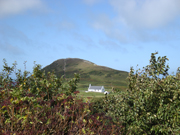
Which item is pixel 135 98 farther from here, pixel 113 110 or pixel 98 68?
pixel 98 68

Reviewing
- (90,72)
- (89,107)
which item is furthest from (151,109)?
(90,72)

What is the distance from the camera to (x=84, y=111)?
4.93m

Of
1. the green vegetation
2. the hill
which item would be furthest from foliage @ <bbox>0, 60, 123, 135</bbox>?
the hill

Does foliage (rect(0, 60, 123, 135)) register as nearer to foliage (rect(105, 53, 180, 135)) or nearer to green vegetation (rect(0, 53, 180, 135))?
green vegetation (rect(0, 53, 180, 135))

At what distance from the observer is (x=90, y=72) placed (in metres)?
42.7

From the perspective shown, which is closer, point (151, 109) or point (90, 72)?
point (151, 109)

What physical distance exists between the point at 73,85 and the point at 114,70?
38.1m

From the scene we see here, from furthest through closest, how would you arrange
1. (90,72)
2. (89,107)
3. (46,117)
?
(90,72) < (89,107) < (46,117)

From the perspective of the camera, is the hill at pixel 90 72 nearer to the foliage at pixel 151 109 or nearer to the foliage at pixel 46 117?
the foliage at pixel 151 109

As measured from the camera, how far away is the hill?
39.4 meters

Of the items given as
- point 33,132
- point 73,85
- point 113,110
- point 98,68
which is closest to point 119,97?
point 113,110

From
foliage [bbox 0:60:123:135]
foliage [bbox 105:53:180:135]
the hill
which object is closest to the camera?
foliage [bbox 0:60:123:135]

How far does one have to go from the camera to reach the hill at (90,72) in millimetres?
39438

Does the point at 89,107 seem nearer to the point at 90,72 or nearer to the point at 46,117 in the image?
the point at 46,117
